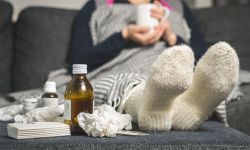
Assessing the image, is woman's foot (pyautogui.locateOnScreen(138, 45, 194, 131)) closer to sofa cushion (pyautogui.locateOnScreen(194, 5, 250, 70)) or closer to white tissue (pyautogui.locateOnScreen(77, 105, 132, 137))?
white tissue (pyautogui.locateOnScreen(77, 105, 132, 137))

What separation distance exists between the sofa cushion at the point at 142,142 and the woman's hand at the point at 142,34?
710 mm

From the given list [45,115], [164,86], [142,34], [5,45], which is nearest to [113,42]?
[142,34]

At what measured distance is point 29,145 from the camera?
2.71ft

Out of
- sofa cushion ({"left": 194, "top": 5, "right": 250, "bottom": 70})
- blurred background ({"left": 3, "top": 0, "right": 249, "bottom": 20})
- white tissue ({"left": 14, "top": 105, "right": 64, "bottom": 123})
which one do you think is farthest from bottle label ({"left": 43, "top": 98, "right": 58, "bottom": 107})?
blurred background ({"left": 3, "top": 0, "right": 249, "bottom": 20})

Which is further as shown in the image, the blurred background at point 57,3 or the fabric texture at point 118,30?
the blurred background at point 57,3

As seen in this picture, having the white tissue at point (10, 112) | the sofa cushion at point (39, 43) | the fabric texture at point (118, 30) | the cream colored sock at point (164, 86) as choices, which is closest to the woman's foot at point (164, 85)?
the cream colored sock at point (164, 86)

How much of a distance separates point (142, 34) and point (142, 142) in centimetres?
81

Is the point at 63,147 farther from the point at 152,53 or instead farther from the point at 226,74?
the point at 152,53

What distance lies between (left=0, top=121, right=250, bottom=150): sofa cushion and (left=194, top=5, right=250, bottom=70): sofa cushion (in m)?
1.08

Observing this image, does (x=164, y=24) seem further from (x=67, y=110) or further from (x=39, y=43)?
(x=67, y=110)

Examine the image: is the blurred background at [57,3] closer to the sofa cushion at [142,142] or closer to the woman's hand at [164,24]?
the woman's hand at [164,24]

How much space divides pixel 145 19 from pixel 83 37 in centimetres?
29

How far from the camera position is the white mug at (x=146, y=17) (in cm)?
162

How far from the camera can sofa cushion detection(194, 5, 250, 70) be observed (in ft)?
6.48
